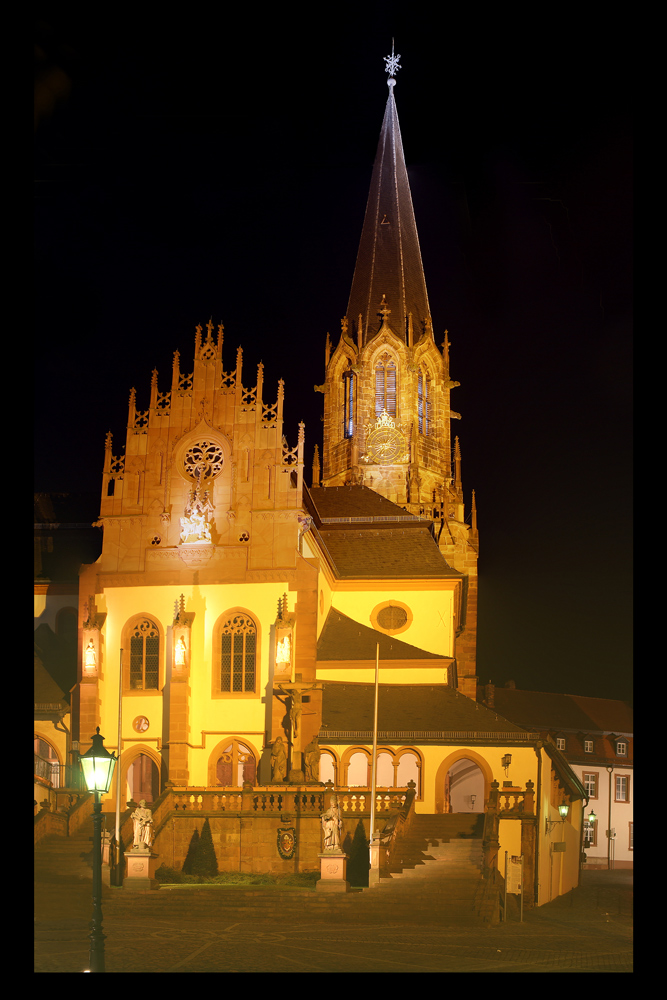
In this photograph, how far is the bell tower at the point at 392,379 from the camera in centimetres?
6297

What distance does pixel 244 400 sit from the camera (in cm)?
4075

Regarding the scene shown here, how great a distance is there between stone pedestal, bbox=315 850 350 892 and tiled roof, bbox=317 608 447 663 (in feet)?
35.4

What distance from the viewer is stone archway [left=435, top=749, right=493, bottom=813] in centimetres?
3784

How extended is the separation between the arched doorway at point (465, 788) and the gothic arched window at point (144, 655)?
950cm

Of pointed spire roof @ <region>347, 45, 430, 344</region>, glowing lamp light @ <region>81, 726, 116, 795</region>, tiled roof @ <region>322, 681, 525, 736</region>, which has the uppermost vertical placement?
pointed spire roof @ <region>347, 45, 430, 344</region>

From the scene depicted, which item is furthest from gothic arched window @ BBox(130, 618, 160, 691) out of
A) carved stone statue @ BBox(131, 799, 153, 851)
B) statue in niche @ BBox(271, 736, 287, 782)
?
carved stone statue @ BBox(131, 799, 153, 851)

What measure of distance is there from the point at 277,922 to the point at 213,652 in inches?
468

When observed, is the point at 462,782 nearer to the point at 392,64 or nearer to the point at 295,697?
the point at 295,697

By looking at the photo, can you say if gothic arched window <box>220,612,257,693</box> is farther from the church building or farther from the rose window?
the rose window

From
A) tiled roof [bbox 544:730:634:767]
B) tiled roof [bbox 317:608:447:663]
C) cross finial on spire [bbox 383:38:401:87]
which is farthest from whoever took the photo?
tiled roof [bbox 544:730:634:767]

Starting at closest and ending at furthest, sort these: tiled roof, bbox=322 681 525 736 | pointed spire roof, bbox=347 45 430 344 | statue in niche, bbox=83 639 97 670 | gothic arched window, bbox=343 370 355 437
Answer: tiled roof, bbox=322 681 525 736
statue in niche, bbox=83 639 97 670
gothic arched window, bbox=343 370 355 437
pointed spire roof, bbox=347 45 430 344

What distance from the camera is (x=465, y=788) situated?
Answer: 1620 inches

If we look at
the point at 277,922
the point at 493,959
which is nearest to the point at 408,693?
the point at 277,922
